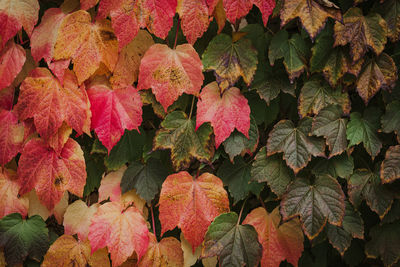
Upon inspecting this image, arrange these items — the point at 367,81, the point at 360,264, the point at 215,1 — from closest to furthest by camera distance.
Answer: the point at 215,1 → the point at 367,81 → the point at 360,264

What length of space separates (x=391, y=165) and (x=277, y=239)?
579mm

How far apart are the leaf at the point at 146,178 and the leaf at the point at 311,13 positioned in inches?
31.7

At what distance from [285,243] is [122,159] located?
82 centimetres

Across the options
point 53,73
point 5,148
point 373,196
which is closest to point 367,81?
point 373,196

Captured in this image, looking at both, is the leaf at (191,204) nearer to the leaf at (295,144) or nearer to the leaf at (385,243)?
the leaf at (295,144)

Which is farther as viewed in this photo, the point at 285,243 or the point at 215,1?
the point at 285,243

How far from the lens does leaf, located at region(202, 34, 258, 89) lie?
152 cm

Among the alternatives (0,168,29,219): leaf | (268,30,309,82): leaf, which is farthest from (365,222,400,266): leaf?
(0,168,29,219): leaf

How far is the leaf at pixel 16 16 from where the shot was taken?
1429 millimetres

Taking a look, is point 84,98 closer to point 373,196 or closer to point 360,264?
point 373,196

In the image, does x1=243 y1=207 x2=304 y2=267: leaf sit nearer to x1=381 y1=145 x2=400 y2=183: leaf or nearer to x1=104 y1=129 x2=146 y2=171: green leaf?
x1=381 y1=145 x2=400 y2=183: leaf

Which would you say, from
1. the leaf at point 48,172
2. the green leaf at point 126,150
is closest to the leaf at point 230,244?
the green leaf at point 126,150

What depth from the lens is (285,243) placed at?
165cm

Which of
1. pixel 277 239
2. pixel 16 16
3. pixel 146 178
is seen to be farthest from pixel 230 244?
pixel 16 16
